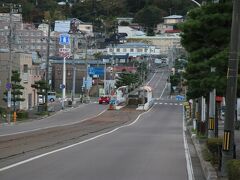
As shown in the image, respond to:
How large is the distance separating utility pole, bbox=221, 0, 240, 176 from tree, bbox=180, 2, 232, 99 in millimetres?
2832

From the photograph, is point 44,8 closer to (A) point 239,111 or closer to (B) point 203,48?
(A) point 239,111

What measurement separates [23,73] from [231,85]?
64065 mm

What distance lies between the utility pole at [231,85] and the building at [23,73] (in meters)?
56.9

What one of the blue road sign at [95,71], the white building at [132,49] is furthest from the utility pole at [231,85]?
the white building at [132,49]

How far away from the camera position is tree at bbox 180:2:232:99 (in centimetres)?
1783

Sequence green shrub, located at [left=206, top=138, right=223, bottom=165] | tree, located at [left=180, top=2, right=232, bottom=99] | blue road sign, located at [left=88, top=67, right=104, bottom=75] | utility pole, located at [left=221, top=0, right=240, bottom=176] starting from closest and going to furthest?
utility pole, located at [left=221, top=0, right=240, bottom=176] → tree, located at [left=180, top=2, right=232, bottom=99] → green shrub, located at [left=206, top=138, right=223, bottom=165] → blue road sign, located at [left=88, top=67, right=104, bottom=75]

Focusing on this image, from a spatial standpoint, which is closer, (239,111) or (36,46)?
(239,111)

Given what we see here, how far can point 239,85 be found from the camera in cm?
1722

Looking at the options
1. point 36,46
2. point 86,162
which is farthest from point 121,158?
point 36,46

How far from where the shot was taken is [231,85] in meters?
14.6

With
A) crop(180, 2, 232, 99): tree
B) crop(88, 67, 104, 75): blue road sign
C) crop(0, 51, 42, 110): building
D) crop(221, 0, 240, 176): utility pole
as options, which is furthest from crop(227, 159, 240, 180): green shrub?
crop(88, 67, 104, 75): blue road sign

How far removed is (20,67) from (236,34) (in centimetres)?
6295

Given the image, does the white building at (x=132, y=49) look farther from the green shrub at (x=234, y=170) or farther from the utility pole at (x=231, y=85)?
the green shrub at (x=234, y=170)

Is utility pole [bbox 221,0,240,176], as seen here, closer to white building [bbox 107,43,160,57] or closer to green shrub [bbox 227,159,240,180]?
green shrub [bbox 227,159,240,180]
